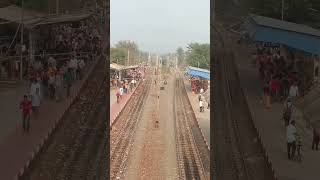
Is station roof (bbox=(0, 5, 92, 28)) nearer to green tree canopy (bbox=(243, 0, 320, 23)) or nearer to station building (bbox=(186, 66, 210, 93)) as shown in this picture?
green tree canopy (bbox=(243, 0, 320, 23))

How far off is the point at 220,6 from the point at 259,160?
1196 centimetres

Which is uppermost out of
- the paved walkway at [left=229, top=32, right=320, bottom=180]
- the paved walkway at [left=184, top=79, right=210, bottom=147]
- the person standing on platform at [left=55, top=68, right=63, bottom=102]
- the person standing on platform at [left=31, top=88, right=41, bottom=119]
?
the person standing on platform at [left=55, top=68, right=63, bottom=102]

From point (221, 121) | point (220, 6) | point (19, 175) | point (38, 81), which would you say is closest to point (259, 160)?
point (221, 121)

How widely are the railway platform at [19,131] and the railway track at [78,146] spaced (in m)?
0.17

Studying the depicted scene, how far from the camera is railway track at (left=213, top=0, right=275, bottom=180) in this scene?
9516 mm

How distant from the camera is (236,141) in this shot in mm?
10945

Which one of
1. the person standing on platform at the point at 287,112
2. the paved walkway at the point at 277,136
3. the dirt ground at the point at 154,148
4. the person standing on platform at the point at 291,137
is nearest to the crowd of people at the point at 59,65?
the dirt ground at the point at 154,148

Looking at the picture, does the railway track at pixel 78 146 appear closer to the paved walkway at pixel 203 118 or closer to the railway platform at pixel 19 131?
the railway platform at pixel 19 131

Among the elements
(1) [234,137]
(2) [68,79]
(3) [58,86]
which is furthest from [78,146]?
(1) [234,137]

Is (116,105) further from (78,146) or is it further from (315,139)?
(315,139)

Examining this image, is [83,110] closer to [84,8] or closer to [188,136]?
[188,136]

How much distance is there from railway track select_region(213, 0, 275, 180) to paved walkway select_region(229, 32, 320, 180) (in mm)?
177

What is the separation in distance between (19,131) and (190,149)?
7.31m

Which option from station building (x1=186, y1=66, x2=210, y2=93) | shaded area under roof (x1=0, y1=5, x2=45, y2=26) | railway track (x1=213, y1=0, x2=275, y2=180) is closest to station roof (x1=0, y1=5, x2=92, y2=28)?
shaded area under roof (x1=0, y1=5, x2=45, y2=26)
